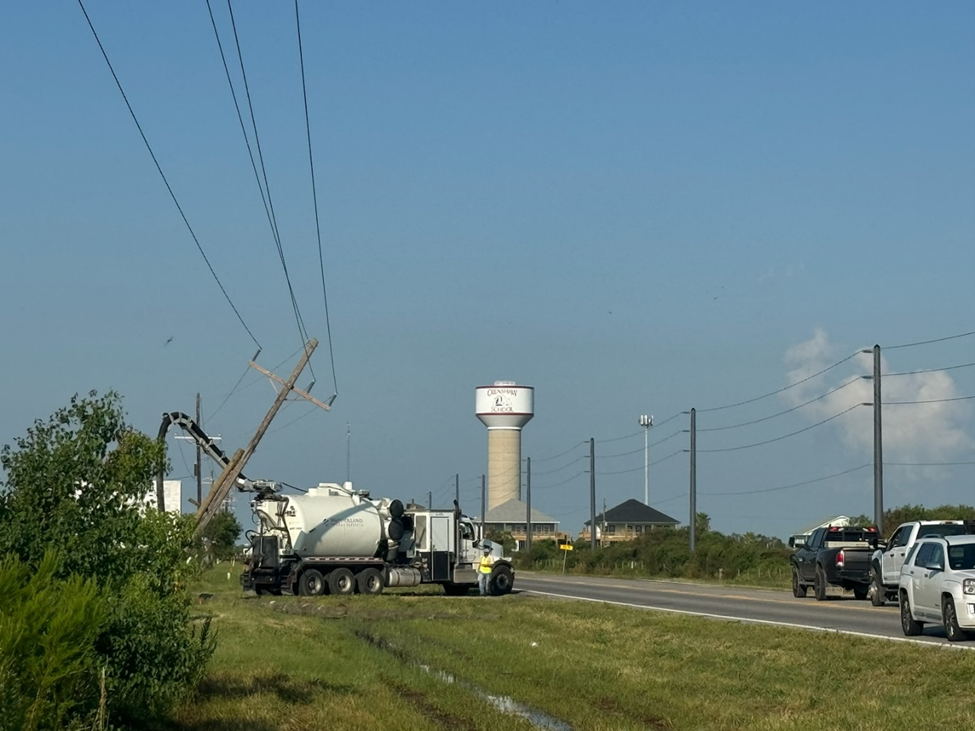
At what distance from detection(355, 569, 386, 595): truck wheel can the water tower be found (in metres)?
122

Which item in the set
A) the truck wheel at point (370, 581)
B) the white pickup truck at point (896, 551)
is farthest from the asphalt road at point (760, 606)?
the truck wheel at point (370, 581)

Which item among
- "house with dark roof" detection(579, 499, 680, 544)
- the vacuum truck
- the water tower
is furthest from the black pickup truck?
the water tower

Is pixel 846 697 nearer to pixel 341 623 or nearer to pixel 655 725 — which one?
pixel 655 725

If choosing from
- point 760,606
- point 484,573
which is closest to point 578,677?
point 760,606

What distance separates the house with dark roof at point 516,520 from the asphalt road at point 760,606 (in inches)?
4364

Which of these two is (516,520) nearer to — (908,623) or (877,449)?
(877,449)

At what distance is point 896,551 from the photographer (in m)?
33.4

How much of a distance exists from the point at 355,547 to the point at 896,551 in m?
18.7

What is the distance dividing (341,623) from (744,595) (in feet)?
50.8

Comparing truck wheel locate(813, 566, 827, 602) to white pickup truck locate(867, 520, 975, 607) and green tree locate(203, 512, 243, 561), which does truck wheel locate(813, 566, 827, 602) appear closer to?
white pickup truck locate(867, 520, 975, 607)

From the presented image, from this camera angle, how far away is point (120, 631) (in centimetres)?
1263

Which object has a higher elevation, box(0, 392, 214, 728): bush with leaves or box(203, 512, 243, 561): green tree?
box(0, 392, 214, 728): bush with leaves

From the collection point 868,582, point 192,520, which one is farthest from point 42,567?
point 868,582

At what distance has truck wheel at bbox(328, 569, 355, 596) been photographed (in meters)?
45.3
